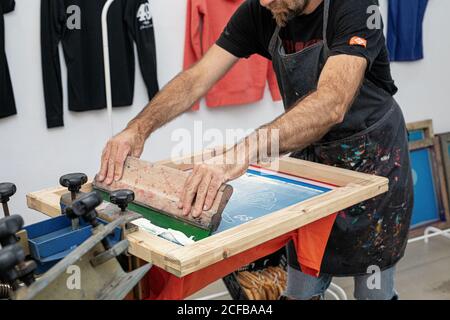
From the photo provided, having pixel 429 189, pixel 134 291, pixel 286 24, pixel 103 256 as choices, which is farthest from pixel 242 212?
pixel 429 189

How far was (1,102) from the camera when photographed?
2.36 m

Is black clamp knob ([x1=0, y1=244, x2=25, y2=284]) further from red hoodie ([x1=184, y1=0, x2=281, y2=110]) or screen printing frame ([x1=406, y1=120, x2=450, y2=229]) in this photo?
screen printing frame ([x1=406, y1=120, x2=450, y2=229])

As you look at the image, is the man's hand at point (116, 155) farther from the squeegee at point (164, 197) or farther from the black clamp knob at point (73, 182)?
the black clamp knob at point (73, 182)

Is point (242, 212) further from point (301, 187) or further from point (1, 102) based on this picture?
point (1, 102)

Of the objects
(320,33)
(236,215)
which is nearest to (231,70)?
(320,33)

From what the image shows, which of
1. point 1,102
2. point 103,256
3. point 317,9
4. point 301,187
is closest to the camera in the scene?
point 103,256

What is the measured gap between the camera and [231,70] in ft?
9.52

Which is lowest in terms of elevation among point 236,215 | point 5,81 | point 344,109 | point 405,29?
point 236,215

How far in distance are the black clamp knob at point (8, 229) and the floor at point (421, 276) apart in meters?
1.93

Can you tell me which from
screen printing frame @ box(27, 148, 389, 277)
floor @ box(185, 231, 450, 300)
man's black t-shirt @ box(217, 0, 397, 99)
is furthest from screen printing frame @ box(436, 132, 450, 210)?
screen printing frame @ box(27, 148, 389, 277)

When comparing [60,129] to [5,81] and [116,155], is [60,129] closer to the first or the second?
[5,81]

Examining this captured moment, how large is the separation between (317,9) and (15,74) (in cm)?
155

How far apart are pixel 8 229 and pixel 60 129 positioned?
76.2 inches

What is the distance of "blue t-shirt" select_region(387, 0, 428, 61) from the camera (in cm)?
342
